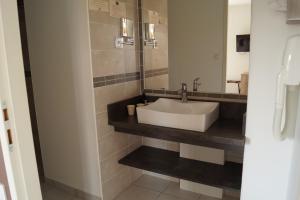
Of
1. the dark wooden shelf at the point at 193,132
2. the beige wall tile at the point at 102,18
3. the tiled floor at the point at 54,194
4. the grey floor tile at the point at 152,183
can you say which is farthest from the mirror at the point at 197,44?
the tiled floor at the point at 54,194

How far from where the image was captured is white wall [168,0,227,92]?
2012mm

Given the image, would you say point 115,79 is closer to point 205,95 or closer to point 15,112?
point 205,95

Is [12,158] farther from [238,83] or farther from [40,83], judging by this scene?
[238,83]

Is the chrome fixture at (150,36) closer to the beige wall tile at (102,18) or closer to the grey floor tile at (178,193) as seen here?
the beige wall tile at (102,18)

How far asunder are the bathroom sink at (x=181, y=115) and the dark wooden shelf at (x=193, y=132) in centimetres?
4

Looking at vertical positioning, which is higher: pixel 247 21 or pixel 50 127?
pixel 247 21

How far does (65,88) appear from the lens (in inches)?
82.6

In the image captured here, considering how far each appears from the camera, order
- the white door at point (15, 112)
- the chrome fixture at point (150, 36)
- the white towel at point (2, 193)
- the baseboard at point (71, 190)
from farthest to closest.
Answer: the chrome fixture at point (150, 36)
the baseboard at point (71, 190)
the white towel at point (2, 193)
the white door at point (15, 112)

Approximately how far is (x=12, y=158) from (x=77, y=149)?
45.0 inches

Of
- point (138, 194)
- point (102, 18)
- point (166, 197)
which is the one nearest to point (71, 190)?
point (138, 194)

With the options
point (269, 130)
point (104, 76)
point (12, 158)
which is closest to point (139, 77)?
point (104, 76)

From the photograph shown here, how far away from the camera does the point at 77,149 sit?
86.0 inches

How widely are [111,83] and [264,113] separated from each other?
4.07 feet

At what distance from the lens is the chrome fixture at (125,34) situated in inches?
83.2
